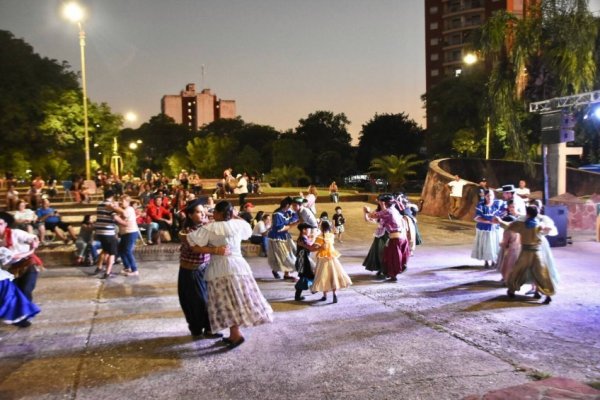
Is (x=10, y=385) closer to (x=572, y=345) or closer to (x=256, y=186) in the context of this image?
(x=572, y=345)

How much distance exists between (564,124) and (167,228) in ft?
38.7

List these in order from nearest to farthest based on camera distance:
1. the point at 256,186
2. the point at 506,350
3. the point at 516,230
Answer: the point at 506,350, the point at 516,230, the point at 256,186

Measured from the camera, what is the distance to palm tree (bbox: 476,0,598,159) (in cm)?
1759

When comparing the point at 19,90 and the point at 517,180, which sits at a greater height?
the point at 19,90

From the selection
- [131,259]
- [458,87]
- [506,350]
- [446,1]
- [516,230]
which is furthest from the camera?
[446,1]

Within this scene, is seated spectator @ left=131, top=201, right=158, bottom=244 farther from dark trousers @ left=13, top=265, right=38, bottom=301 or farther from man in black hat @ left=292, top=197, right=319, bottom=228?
dark trousers @ left=13, top=265, right=38, bottom=301

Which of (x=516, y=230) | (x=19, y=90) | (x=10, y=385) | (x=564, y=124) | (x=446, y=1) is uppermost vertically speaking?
(x=446, y=1)

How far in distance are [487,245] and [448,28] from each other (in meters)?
77.6

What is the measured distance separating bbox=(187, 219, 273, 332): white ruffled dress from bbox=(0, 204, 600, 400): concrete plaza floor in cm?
39

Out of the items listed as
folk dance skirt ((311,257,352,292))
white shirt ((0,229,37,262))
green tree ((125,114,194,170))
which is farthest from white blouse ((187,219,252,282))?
green tree ((125,114,194,170))

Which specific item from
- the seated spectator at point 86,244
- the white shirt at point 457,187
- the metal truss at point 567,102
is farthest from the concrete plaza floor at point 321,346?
the white shirt at point 457,187

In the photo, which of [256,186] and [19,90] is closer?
[19,90]

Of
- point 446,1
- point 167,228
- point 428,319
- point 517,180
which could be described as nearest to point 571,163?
point 517,180

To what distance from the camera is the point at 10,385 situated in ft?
17.6
